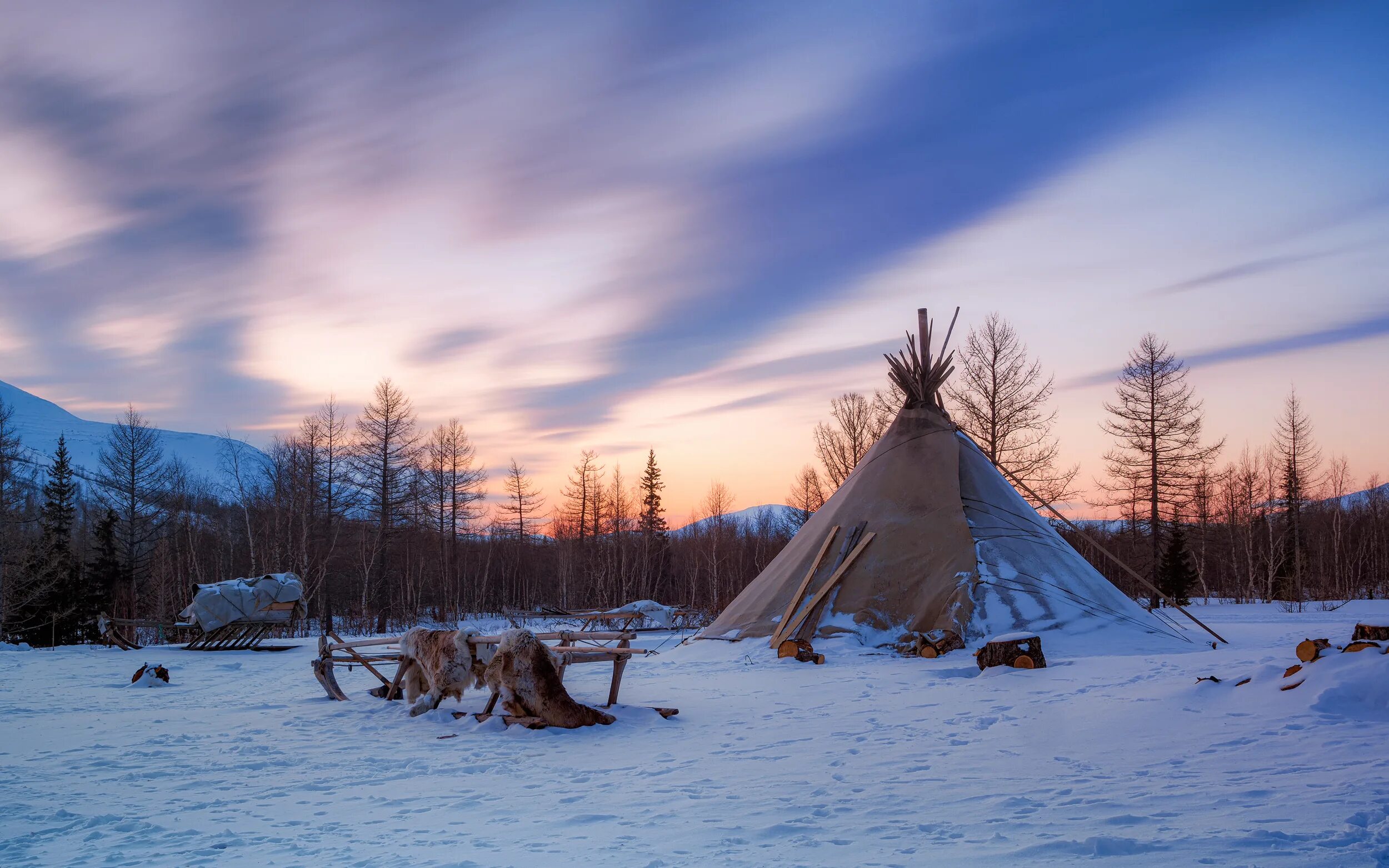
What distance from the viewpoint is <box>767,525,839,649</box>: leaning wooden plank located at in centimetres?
1131

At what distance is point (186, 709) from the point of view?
8.45 meters

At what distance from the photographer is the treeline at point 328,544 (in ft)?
77.5

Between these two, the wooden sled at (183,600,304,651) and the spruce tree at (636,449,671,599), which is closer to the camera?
the wooden sled at (183,600,304,651)

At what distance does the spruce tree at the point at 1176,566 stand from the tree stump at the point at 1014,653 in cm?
2110

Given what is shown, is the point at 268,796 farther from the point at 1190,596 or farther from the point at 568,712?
the point at 1190,596

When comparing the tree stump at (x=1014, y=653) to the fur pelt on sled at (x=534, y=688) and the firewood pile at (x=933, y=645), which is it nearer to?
the firewood pile at (x=933, y=645)

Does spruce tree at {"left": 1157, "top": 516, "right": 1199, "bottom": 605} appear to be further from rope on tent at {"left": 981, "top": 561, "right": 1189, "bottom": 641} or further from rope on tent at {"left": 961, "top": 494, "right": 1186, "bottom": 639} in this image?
rope on tent at {"left": 981, "top": 561, "right": 1189, "bottom": 641}

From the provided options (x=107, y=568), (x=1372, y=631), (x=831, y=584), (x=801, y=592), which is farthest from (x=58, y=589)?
(x=1372, y=631)

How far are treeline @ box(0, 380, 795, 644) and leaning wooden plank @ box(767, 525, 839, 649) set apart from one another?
15.2 meters

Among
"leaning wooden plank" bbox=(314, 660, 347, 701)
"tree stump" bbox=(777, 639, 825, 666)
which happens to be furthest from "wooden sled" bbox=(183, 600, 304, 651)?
"tree stump" bbox=(777, 639, 825, 666)

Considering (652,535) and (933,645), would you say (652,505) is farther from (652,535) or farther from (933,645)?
(933,645)

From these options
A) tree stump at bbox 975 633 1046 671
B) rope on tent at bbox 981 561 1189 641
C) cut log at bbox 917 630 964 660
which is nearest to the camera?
tree stump at bbox 975 633 1046 671

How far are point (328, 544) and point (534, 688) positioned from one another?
81.4ft

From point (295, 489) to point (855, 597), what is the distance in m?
21.2
